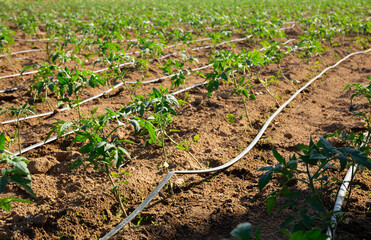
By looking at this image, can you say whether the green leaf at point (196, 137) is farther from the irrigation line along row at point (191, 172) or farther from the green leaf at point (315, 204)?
the green leaf at point (315, 204)

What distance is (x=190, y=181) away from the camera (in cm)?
231

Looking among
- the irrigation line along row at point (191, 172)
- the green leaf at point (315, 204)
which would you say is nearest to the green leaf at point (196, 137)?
the irrigation line along row at point (191, 172)

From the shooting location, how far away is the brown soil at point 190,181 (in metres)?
1.86

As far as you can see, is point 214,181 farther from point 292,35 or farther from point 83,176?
point 292,35

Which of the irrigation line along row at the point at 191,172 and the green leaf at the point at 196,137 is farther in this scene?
the green leaf at the point at 196,137

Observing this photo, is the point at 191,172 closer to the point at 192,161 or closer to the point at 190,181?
the point at 190,181

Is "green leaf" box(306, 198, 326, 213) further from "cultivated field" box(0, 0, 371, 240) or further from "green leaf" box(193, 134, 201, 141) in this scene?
"green leaf" box(193, 134, 201, 141)

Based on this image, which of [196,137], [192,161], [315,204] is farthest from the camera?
[196,137]

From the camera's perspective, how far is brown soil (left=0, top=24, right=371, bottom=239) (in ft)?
6.11

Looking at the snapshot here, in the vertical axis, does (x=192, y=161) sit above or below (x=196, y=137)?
below

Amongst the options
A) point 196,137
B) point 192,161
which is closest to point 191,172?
point 192,161

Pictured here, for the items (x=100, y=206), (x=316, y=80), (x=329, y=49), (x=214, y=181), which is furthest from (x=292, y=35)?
(x=100, y=206)

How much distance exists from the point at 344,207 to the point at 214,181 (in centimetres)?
85

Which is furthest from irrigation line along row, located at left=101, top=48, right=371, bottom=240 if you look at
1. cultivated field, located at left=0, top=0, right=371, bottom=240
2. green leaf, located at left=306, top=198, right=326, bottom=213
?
green leaf, located at left=306, top=198, right=326, bottom=213
